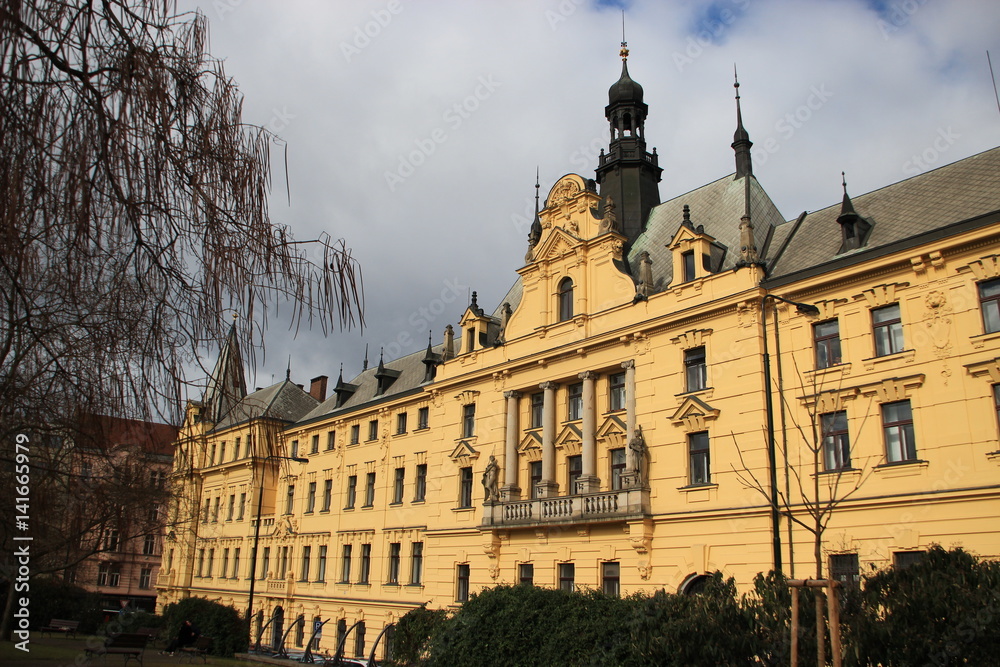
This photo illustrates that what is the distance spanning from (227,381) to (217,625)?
35630 millimetres

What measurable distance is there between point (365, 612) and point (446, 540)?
25.9 ft

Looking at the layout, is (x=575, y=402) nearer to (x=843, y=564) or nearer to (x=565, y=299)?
(x=565, y=299)

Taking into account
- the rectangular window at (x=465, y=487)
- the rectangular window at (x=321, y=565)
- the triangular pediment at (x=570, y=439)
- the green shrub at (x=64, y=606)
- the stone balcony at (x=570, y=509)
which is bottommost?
the green shrub at (x=64, y=606)

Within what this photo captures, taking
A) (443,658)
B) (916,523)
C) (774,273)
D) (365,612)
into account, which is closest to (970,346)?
(916,523)

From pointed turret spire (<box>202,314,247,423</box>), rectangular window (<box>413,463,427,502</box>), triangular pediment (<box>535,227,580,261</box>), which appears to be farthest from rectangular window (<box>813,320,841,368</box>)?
pointed turret spire (<box>202,314,247,423</box>)

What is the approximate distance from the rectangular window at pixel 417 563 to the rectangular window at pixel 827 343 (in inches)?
839

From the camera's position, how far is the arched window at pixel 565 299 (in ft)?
113

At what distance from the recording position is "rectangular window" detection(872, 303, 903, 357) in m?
24.0

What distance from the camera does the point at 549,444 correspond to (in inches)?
1294

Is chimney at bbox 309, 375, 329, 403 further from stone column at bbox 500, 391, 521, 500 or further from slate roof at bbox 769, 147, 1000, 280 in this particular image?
slate roof at bbox 769, 147, 1000, 280

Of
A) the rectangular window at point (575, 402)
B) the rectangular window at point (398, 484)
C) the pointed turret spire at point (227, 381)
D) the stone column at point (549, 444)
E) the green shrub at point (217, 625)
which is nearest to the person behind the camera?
the pointed turret spire at point (227, 381)

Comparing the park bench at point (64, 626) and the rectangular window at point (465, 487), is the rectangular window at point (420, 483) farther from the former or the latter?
the park bench at point (64, 626)

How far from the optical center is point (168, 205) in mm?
5434

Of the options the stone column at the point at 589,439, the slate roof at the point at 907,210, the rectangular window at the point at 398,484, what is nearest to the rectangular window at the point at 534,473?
the stone column at the point at 589,439
